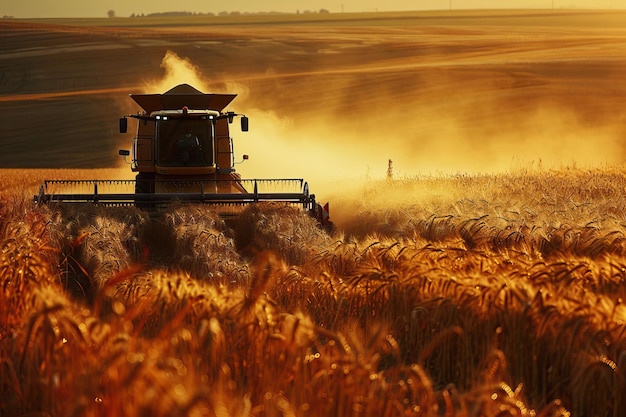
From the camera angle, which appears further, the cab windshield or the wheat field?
the cab windshield

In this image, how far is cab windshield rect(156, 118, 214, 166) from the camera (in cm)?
1866

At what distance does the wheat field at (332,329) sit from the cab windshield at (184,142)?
6.11 m

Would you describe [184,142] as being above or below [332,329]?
above

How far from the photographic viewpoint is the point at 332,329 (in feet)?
23.5

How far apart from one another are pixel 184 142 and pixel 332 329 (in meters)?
11.9

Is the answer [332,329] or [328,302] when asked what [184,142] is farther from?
[332,329]

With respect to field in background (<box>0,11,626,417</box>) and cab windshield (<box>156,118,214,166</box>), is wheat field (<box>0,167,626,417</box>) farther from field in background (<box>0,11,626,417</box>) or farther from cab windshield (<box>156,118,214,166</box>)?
cab windshield (<box>156,118,214,166</box>)

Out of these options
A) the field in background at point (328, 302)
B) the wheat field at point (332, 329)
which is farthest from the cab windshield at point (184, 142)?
the wheat field at point (332, 329)

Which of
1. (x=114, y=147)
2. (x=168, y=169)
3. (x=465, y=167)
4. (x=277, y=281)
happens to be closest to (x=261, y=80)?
(x=114, y=147)

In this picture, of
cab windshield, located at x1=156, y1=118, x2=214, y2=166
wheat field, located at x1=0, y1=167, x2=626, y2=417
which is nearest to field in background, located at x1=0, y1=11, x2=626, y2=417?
wheat field, located at x1=0, y1=167, x2=626, y2=417

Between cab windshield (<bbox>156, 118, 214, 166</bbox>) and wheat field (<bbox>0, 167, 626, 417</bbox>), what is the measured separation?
6114 mm

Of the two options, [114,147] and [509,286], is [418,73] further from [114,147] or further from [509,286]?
[509,286]

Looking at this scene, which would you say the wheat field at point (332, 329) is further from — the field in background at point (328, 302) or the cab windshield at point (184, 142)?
the cab windshield at point (184, 142)

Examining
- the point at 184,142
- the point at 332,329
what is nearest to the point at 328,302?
the point at 332,329
